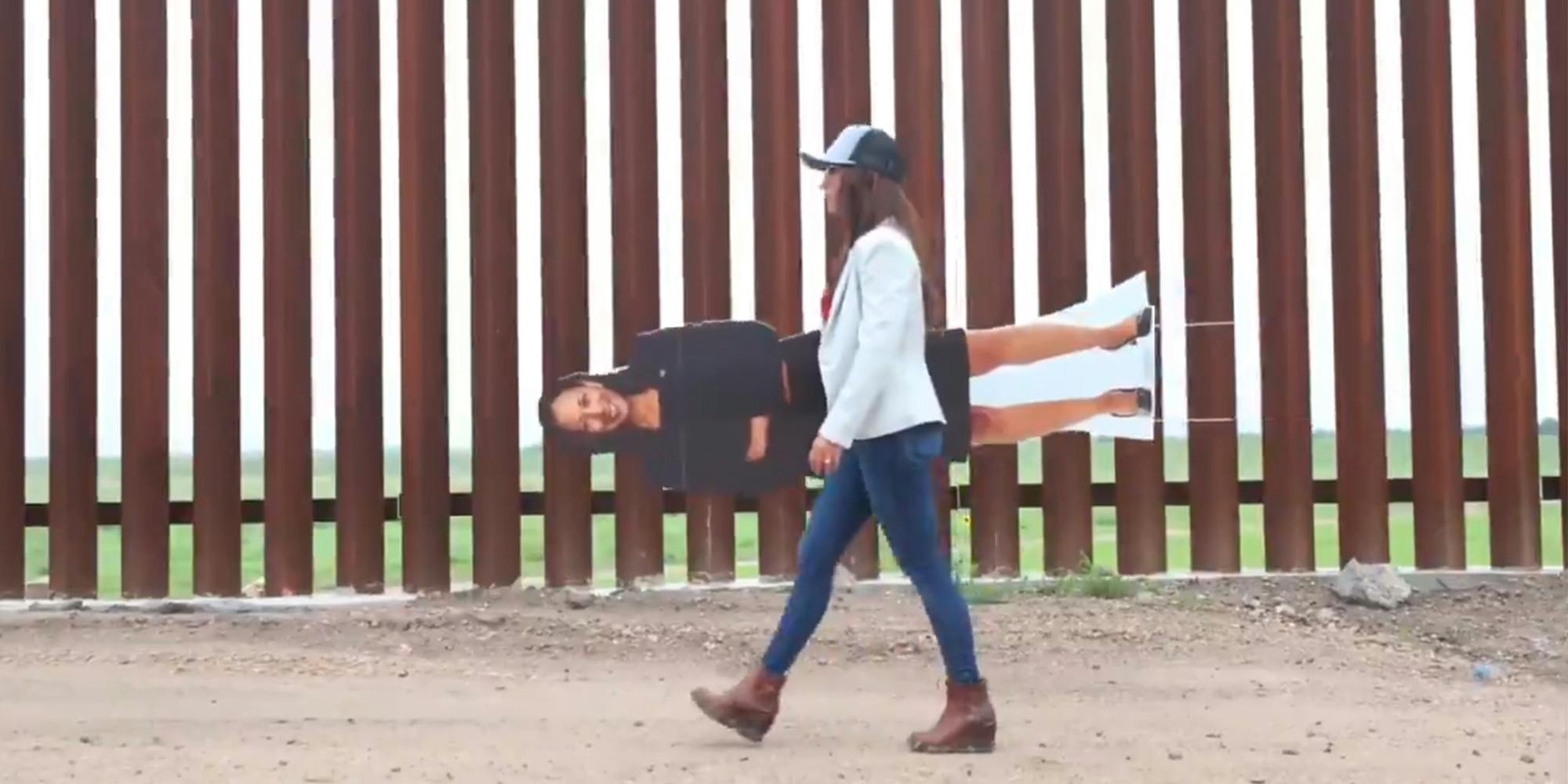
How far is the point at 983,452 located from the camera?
5.79 m

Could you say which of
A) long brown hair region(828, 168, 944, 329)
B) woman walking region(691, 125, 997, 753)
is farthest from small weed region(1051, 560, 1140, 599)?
long brown hair region(828, 168, 944, 329)

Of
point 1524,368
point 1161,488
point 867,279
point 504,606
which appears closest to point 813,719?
point 867,279

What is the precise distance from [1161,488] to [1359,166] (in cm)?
127

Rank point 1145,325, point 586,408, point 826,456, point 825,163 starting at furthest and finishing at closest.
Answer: point 1145,325, point 586,408, point 825,163, point 826,456

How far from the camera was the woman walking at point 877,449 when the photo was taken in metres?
3.94

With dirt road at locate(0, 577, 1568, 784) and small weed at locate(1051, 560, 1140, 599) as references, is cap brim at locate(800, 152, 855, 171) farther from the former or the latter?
small weed at locate(1051, 560, 1140, 599)

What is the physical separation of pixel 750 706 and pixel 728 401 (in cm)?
186

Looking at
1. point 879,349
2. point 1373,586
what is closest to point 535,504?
point 879,349

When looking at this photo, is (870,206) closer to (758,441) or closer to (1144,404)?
(758,441)

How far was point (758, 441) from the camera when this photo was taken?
5.74 metres

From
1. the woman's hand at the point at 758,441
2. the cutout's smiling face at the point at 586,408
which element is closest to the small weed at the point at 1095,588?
the woman's hand at the point at 758,441

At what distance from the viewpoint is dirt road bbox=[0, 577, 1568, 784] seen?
3.87m

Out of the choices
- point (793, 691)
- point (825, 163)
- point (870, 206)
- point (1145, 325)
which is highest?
point (825, 163)

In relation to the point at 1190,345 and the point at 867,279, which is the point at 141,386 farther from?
the point at 1190,345
